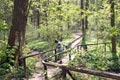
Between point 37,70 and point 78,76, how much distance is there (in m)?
5.13

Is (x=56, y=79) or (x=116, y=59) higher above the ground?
(x=56, y=79)

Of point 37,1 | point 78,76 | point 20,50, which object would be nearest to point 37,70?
point 20,50

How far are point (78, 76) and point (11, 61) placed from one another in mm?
4869

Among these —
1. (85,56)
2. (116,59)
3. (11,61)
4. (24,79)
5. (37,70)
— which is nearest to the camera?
(24,79)

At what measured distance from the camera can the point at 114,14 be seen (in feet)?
52.7

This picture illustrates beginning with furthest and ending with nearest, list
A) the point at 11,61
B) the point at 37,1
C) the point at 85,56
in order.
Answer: the point at 37,1 < the point at 85,56 < the point at 11,61

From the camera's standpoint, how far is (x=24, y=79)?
9.95 m

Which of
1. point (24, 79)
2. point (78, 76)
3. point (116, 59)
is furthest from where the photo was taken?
point (116, 59)

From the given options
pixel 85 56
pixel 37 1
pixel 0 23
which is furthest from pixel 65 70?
pixel 37 1

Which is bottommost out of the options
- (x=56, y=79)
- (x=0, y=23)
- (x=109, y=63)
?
(x=109, y=63)

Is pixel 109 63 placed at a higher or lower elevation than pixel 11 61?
lower

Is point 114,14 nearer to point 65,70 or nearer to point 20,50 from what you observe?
point 20,50

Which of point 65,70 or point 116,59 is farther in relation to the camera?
point 116,59

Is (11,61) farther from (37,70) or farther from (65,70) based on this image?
(65,70)
